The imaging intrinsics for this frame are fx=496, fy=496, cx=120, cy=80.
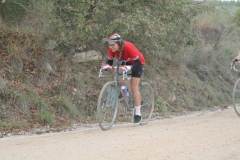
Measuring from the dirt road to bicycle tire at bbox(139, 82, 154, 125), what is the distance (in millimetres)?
1430

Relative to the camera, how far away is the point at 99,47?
1456 centimetres

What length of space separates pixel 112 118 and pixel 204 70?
11.2 meters

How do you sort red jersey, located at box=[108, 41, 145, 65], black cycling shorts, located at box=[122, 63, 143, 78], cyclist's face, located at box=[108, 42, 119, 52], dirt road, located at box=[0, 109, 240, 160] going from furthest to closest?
black cycling shorts, located at box=[122, 63, 143, 78], red jersey, located at box=[108, 41, 145, 65], cyclist's face, located at box=[108, 42, 119, 52], dirt road, located at box=[0, 109, 240, 160]

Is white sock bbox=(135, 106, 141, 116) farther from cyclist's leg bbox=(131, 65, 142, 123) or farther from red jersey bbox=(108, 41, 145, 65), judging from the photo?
red jersey bbox=(108, 41, 145, 65)

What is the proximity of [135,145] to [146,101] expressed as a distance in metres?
3.76

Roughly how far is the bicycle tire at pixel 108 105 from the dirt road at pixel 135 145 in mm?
223

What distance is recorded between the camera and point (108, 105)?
983 cm

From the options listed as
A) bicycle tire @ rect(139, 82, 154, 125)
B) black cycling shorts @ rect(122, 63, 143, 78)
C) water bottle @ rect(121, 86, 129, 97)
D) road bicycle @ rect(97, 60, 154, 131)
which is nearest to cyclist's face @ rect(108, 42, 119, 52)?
road bicycle @ rect(97, 60, 154, 131)

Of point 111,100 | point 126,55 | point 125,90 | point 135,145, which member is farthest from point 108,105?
point 135,145

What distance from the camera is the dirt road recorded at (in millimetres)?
6895

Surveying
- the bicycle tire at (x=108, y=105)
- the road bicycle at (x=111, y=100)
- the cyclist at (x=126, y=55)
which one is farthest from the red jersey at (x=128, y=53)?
the bicycle tire at (x=108, y=105)

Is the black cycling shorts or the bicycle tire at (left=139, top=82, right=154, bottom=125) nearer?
the black cycling shorts

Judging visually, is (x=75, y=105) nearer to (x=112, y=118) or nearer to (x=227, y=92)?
(x=112, y=118)

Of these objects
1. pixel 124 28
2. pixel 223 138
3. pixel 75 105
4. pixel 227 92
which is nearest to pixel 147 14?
pixel 124 28
